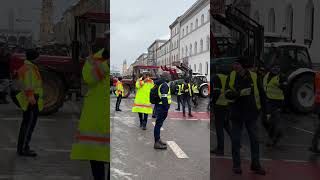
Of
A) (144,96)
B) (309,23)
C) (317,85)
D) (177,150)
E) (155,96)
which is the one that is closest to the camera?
(309,23)

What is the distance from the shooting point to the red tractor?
7.49 ft

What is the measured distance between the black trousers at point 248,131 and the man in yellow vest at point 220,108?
0.05m

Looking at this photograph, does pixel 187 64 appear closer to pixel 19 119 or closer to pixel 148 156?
pixel 19 119

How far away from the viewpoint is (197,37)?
8.21 feet

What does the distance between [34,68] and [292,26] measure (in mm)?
1350

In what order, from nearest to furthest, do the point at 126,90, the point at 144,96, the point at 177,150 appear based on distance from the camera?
the point at 177,150, the point at 144,96, the point at 126,90

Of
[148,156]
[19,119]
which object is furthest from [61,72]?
[148,156]

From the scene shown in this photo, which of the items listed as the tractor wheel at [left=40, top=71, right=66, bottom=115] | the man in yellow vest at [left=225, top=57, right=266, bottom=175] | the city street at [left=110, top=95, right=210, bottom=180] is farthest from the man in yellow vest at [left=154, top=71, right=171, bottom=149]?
the tractor wheel at [left=40, top=71, right=66, bottom=115]

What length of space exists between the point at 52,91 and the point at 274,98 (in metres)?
1.16

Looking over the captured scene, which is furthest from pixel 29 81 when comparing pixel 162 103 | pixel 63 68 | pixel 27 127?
pixel 162 103

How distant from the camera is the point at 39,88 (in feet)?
7.60

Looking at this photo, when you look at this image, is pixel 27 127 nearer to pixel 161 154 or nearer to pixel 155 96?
pixel 161 154

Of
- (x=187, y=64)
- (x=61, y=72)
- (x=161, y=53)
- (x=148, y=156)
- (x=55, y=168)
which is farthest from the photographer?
(x=148, y=156)

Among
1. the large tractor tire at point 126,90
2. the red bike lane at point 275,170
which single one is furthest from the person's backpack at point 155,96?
the large tractor tire at point 126,90
